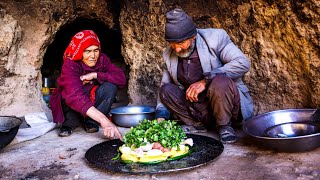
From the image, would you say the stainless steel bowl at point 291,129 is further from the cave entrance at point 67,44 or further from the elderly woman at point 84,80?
the cave entrance at point 67,44

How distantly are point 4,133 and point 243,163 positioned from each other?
2.10 metres

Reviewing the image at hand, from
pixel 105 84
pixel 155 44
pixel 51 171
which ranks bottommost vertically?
pixel 51 171

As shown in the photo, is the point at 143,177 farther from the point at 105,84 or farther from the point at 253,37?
the point at 253,37

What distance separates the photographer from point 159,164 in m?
2.95

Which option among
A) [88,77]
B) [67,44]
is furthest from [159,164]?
[67,44]

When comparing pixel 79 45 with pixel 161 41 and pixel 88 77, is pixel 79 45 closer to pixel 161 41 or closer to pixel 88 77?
pixel 88 77

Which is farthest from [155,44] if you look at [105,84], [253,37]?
[253,37]

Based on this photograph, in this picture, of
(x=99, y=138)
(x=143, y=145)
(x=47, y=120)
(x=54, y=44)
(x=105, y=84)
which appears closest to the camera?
(x=143, y=145)

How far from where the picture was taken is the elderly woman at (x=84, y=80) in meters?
4.38

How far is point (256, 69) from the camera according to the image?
443 cm

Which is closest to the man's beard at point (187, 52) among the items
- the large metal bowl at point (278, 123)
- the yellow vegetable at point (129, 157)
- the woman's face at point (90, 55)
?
the large metal bowl at point (278, 123)

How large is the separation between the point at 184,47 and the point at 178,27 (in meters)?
0.27

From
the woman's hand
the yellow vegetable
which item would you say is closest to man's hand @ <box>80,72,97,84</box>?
the woman's hand

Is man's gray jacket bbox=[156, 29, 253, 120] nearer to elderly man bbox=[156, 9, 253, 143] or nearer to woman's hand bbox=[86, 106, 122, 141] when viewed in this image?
elderly man bbox=[156, 9, 253, 143]
